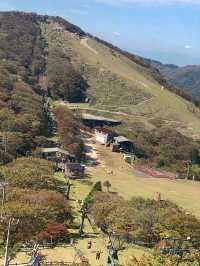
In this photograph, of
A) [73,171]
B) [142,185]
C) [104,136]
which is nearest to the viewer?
[73,171]

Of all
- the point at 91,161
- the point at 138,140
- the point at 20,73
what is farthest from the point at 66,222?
the point at 20,73

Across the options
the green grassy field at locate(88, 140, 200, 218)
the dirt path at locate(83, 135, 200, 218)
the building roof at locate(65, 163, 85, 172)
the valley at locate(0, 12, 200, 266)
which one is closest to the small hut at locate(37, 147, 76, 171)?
the valley at locate(0, 12, 200, 266)

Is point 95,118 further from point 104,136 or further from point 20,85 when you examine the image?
point 20,85

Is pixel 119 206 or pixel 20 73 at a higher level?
pixel 20 73

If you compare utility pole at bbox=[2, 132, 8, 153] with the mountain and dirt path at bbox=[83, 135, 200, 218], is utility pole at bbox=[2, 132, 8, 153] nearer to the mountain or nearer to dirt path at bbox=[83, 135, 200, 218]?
the mountain

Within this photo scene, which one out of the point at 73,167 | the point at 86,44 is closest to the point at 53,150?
the point at 73,167

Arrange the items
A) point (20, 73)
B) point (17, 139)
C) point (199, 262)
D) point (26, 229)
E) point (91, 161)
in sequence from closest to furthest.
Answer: point (199, 262)
point (26, 229)
point (17, 139)
point (91, 161)
point (20, 73)

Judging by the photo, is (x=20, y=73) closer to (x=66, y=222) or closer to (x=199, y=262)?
(x=66, y=222)

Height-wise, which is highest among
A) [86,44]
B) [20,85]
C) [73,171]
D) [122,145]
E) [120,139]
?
[86,44]

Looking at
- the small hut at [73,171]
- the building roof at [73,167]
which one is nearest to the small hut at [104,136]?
the building roof at [73,167]
